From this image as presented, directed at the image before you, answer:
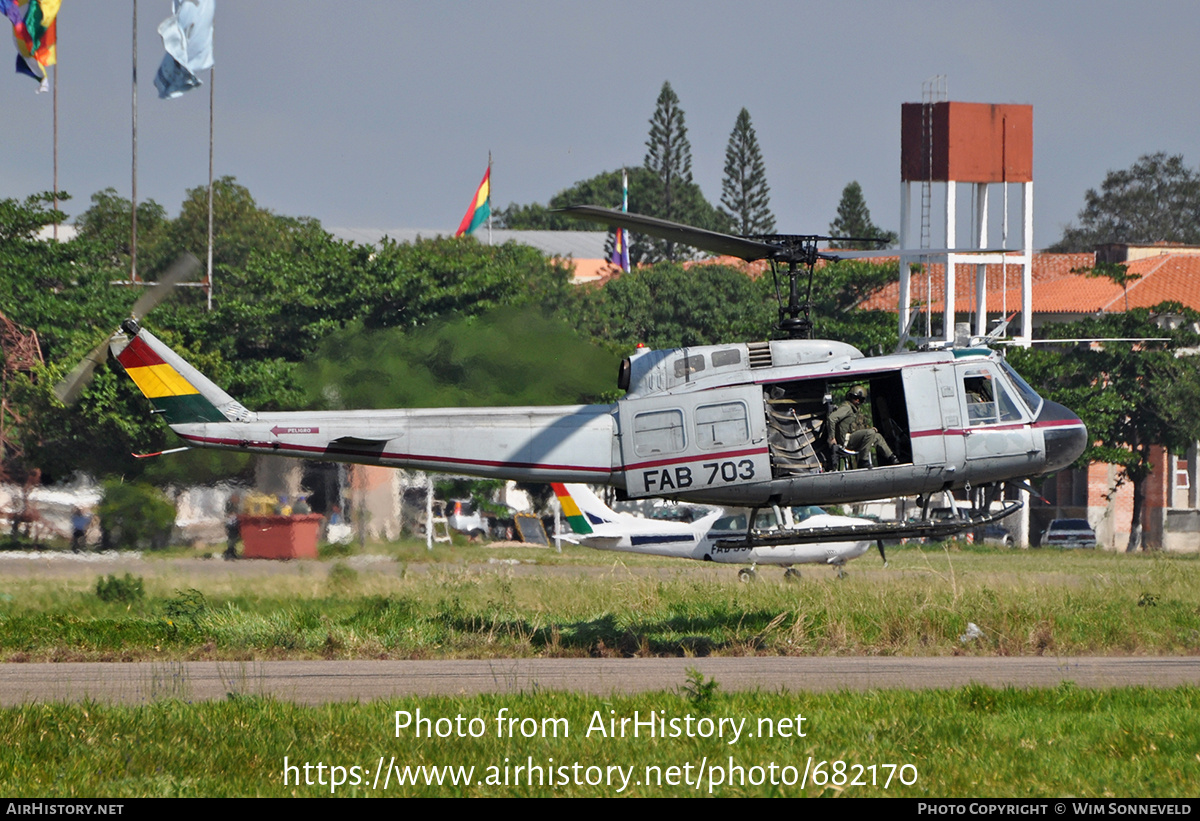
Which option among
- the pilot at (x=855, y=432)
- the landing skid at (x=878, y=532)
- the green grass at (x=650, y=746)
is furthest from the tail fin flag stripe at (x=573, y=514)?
the green grass at (x=650, y=746)

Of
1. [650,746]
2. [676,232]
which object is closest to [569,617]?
[676,232]

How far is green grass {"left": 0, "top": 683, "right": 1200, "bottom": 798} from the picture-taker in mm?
8461

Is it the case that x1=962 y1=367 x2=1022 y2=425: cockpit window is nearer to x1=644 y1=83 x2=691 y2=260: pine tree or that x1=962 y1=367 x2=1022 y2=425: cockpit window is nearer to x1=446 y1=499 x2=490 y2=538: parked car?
x1=446 y1=499 x2=490 y2=538: parked car

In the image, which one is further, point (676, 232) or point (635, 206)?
point (635, 206)

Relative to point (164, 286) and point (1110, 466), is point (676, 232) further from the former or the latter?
point (1110, 466)

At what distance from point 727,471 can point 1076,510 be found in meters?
47.0

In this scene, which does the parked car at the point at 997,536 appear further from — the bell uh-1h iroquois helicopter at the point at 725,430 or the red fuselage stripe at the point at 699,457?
the red fuselage stripe at the point at 699,457

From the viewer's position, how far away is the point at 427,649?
1683 centimetres

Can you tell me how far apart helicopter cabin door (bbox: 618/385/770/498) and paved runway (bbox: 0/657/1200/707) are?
2.30m

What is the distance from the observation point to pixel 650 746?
375 inches

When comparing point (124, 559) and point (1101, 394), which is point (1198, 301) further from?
point (124, 559)

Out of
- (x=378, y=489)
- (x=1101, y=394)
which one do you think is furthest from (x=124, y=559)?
(x=1101, y=394)

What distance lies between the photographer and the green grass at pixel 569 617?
16.7m

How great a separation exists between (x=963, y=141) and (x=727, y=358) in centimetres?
3568
